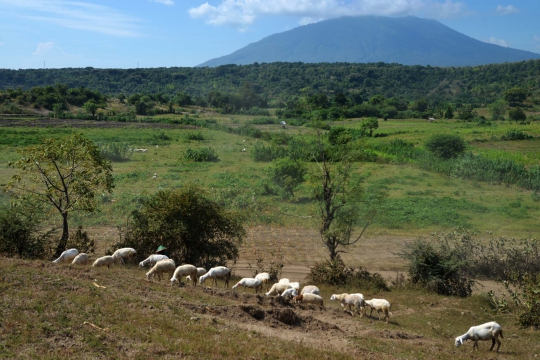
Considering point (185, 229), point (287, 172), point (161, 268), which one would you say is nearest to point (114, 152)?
point (287, 172)

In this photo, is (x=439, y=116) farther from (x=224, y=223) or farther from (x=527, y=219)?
(x=224, y=223)

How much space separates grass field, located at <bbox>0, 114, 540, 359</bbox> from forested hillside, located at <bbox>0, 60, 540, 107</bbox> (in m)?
85.9

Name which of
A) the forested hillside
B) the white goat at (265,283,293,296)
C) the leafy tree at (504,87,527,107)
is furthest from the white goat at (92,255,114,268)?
the forested hillside

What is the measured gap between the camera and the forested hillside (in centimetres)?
12783

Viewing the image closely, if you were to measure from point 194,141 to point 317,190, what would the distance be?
3933cm

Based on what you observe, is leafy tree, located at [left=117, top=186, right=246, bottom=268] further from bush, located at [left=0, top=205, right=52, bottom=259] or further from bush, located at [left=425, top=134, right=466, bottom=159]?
bush, located at [left=425, top=134, right=466, bottom=159]

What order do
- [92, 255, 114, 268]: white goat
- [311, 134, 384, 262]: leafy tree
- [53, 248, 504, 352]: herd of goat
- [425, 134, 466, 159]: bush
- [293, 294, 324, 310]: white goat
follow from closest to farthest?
[53, 248, 504, 352]: herd of goat, [293, 294, 324, 310]: white goat, [92, 255, 114, 268]: white goat, [311, 134, 384, 262]: leafy tree, [425, 134, 466, 159]: bush

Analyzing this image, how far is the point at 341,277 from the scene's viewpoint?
18.3 metres

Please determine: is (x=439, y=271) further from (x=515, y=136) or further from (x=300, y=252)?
(x=515, y=136)

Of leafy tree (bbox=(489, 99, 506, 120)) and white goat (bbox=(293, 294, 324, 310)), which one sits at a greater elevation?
leafy tree (bbox=(489, 99, 506, 120))

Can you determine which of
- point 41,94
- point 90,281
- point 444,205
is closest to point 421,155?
point 444,205

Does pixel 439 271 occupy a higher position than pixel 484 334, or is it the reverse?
pixel 484 334

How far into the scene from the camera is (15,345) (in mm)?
8758

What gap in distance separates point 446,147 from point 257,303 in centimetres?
3914
